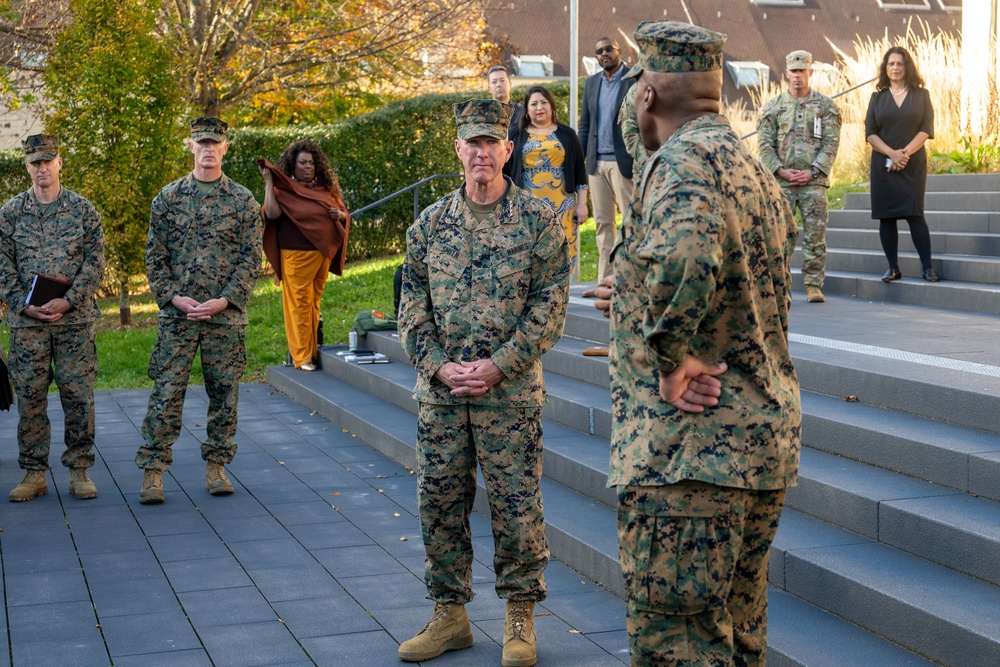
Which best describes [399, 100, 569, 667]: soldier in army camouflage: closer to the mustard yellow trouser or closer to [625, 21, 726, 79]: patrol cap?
[625, 21, 726, 79]: patrol cap

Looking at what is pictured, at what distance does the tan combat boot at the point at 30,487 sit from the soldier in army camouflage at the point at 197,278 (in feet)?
2.32

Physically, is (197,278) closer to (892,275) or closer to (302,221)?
(302,221)

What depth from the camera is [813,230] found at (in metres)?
9.73

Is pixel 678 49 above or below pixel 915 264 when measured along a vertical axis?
above

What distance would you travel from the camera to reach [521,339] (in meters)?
4.59

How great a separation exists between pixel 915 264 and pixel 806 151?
144cm

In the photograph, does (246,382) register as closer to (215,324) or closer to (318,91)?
(215,324)

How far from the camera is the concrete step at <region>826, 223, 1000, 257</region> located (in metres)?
10.1

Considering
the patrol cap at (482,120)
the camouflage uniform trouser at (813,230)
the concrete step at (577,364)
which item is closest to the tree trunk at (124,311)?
the concrete step at (577,364)

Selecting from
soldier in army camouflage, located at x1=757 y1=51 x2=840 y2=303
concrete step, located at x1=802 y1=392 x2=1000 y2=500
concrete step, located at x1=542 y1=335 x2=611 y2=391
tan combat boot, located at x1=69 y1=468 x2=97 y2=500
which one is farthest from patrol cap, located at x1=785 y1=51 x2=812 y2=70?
tan combat boot, located at x1=69 y1=468 x2=97 y2=500

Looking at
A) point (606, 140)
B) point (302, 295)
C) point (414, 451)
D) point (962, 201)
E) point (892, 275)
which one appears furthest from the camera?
point (962, 201)

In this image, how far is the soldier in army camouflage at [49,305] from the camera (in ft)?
23.8

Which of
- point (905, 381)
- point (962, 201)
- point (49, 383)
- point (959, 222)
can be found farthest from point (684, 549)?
point (962, 201)

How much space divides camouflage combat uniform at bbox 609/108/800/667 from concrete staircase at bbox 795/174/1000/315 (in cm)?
636
